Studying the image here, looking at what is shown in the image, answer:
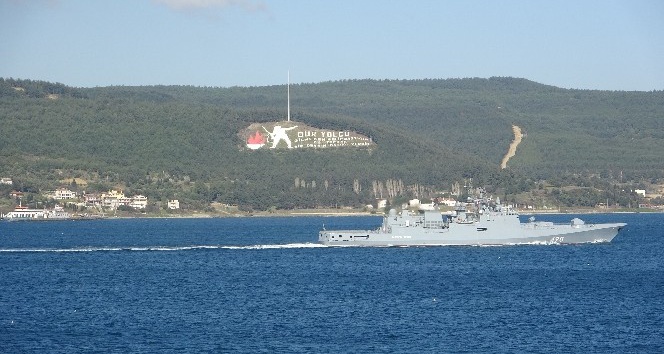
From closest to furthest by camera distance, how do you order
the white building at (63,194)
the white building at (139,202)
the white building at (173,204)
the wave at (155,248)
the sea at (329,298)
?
1. the sea at (329,298)
2. the wave at (155,248)
3. the white building at (63,194)
4. the white building at (139,202)
5. the white building at (173,204)

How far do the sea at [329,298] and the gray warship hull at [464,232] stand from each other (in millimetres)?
871

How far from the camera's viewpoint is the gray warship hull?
9288 centimetres

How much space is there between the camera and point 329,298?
2459 inches

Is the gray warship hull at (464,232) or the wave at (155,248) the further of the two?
the wave at (155,248)

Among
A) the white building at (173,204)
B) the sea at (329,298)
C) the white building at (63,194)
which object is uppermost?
the white building at (63,194)

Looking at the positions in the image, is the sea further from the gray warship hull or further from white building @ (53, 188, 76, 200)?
white building @ (53, 188, 76, 200)

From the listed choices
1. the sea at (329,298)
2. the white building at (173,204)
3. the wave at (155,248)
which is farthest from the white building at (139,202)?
the wave at (155,248)

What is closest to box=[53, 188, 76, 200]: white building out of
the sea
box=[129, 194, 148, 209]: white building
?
box=[129, 194, 148, 209]: white building

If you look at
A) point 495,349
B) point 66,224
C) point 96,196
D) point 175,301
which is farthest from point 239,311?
point 96,196

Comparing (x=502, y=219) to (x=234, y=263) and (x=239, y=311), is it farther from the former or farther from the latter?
(x=239, y=311)

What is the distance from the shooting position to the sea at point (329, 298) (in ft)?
161

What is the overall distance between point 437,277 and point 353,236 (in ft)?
77.9

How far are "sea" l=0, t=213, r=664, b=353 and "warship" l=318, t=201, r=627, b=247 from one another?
887 mm

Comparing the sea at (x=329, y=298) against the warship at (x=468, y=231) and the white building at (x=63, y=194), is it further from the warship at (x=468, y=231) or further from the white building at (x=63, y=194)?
the white building at (x=63, y=194)
